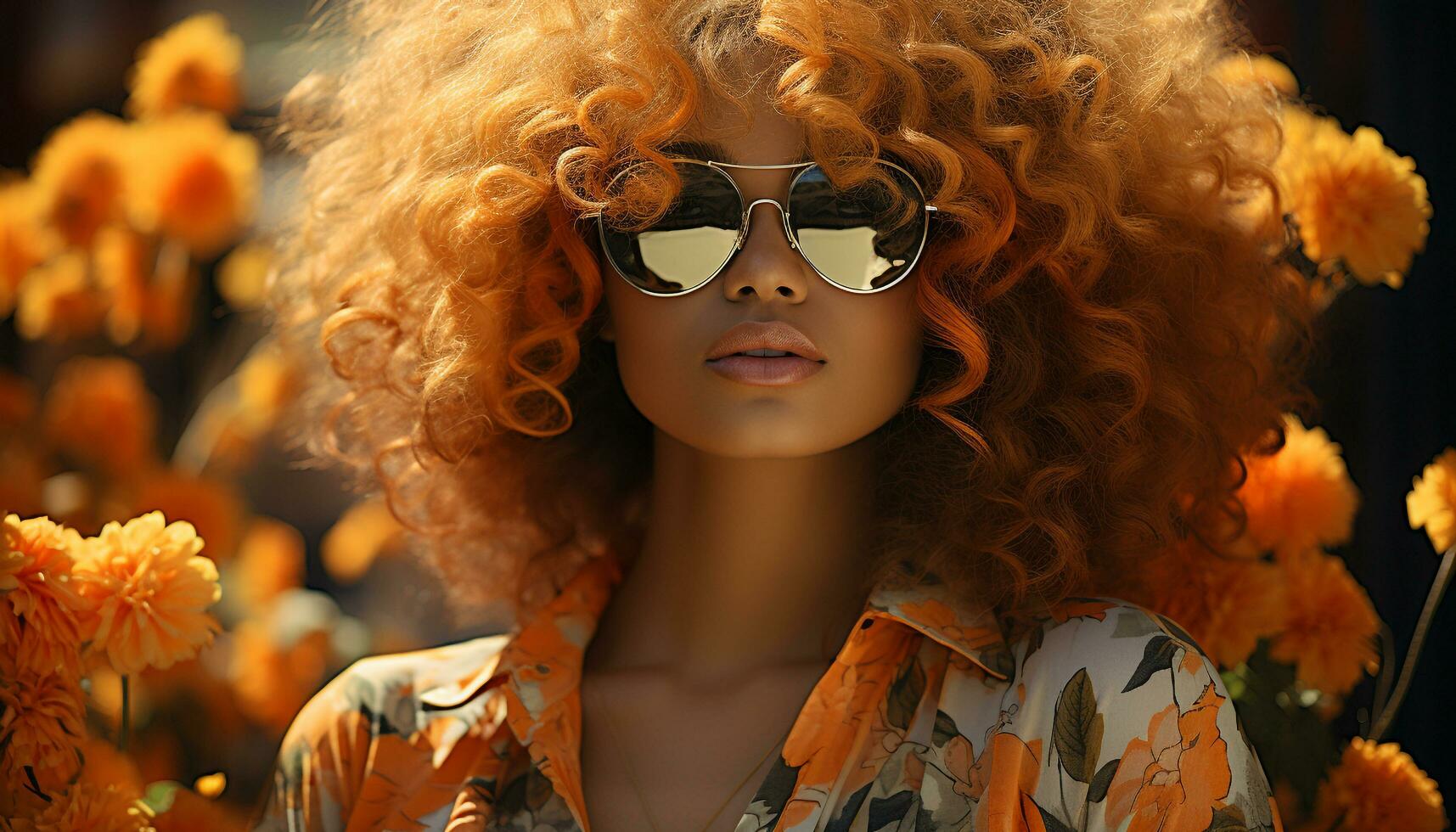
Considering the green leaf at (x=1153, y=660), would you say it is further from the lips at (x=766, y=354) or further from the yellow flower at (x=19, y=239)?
the yellow flower at (x=19, y=239)

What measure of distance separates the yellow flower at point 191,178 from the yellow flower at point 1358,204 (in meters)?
1.49

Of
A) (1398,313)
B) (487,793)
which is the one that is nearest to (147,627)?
(487,793)

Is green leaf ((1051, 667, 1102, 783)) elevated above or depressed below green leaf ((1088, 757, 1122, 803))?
above

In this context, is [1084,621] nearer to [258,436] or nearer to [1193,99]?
[1193,99]

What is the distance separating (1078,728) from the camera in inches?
57.7

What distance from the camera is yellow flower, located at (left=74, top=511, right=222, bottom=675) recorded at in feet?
4.68

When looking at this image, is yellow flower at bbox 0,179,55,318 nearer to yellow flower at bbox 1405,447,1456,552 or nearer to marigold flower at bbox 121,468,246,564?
marigold flower at bbox 121,468,246,564

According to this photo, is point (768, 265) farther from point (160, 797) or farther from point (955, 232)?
point (160, 797)

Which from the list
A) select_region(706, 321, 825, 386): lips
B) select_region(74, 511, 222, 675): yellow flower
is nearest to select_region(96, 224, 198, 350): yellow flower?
select_region(74, 511, 222, 675): yellow flower

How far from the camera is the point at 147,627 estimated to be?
1.44 metres

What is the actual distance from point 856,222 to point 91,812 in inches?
37.2

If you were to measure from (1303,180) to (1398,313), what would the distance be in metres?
0.39

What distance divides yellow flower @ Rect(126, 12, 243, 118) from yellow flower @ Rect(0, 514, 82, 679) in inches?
40.7

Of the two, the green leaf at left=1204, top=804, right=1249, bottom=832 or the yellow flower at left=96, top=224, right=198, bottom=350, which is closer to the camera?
the green leaf at left=1204, top=804, right=1249, bottom=832
